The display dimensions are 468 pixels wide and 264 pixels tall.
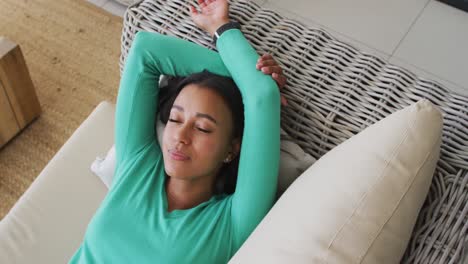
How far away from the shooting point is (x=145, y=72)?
3.98ft

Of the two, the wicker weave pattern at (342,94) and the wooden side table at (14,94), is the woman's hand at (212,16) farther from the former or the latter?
the wooden side table at (14,94)

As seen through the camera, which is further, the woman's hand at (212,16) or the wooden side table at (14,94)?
the wooden side table at (14,94)

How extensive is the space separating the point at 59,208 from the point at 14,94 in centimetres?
60

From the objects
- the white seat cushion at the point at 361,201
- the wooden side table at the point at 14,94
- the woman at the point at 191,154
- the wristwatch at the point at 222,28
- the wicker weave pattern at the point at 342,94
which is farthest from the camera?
the wooden side table at the point at 14,94

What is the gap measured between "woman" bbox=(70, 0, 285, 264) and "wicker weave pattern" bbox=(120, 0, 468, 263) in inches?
2.7

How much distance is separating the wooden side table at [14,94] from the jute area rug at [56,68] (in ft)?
0.19

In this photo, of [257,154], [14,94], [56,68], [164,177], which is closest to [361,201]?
[257,154]

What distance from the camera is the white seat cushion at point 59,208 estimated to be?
4.07ft

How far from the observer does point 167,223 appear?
1110mm

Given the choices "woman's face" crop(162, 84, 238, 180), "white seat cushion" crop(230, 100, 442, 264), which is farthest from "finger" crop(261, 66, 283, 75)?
"white seat cushion" crop(230, 100, 442, 264)

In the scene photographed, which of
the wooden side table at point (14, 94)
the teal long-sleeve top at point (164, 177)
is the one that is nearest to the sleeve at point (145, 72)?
the teal long-sleeve top at point (164, 177)

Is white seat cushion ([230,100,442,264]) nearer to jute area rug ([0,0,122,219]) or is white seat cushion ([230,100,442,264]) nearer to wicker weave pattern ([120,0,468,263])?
wicker weave pattern ([120,0,468,263])

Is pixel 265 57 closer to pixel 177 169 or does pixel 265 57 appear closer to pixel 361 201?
pixel 177 169

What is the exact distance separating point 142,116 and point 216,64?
212mm
